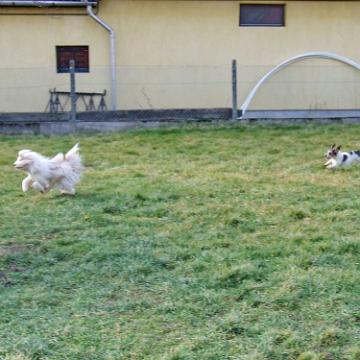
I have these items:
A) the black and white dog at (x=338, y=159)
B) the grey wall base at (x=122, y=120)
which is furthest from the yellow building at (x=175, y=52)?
the black and white dog at (x=338, y=159)

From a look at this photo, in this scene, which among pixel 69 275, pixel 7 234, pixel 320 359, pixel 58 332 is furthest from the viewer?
pixel 7 234

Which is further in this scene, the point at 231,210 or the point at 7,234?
the point at 231,210

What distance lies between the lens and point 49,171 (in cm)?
871

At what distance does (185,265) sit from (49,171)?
3.26 metres

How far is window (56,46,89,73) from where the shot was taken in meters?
17.0

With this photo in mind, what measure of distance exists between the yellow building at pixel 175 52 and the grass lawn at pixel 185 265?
6.33 metres

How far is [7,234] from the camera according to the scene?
7086 mm

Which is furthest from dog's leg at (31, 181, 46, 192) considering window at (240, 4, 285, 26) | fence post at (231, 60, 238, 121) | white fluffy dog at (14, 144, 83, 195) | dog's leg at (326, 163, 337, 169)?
window at (240, 4, 285, 26)

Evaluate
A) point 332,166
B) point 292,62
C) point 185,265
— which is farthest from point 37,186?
point 292,62

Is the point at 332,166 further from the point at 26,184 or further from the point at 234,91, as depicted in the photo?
the point at 234,91

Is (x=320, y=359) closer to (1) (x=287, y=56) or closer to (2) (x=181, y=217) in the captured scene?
(2) (x=181, y=217)

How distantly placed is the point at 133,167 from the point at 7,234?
412 centimetres

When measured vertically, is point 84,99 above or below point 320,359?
above

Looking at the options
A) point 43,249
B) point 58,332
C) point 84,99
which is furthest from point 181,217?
point 84,99
